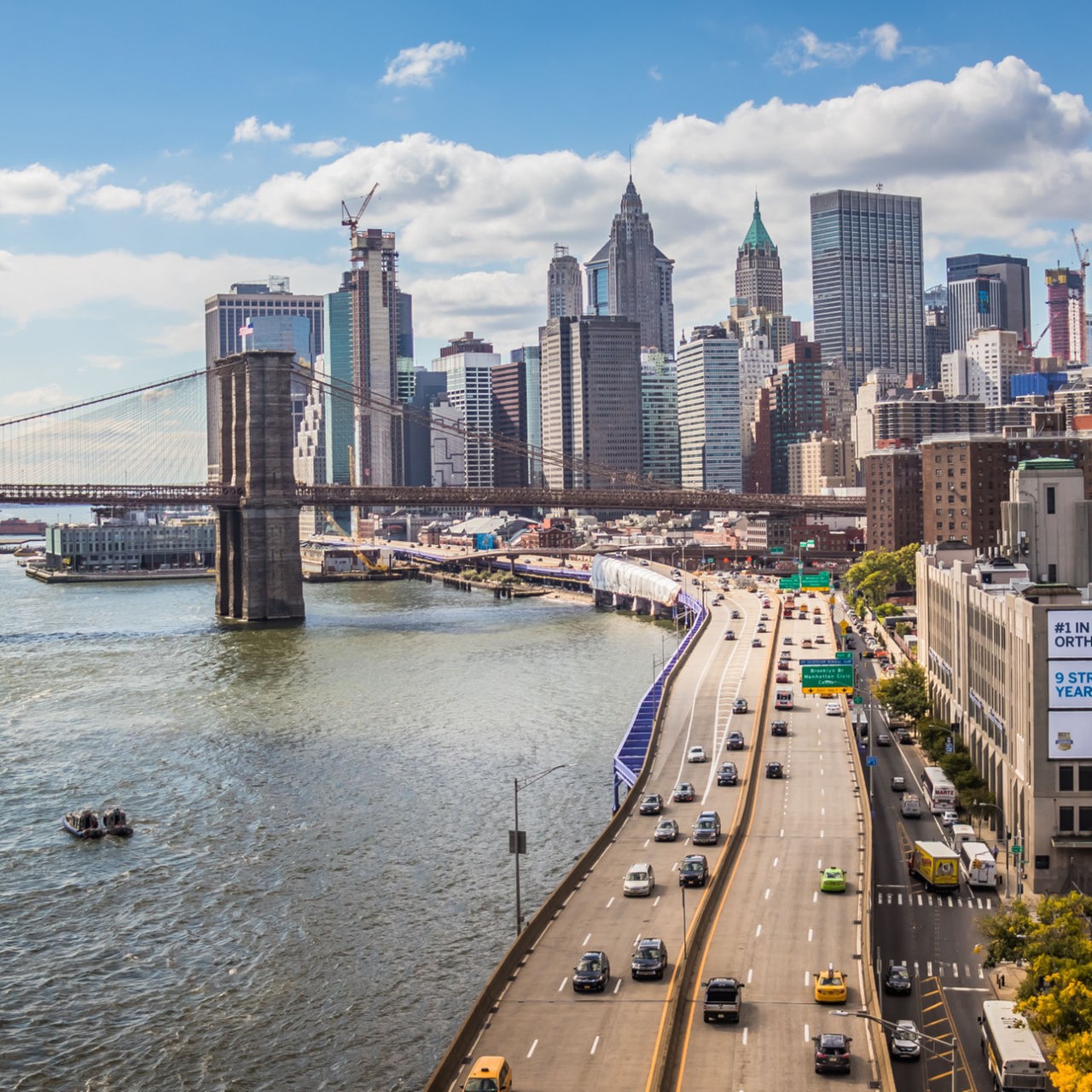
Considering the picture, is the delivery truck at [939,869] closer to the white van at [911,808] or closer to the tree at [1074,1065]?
the white van at [911,808]

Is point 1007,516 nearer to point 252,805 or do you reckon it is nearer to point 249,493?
point 252,805

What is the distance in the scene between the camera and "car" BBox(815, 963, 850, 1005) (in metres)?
33.1

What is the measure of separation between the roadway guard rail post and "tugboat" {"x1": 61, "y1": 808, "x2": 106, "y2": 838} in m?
20.0

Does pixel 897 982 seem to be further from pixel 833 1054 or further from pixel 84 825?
pixel 84 825

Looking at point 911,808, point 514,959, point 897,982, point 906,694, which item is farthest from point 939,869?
point 906,694

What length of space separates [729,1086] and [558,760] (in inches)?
1576

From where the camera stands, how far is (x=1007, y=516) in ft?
254

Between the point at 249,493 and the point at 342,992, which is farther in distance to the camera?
the point at 249,493

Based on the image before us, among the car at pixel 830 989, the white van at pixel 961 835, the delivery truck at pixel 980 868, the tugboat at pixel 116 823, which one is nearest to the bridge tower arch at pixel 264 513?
the tugboat at pixel 116 823

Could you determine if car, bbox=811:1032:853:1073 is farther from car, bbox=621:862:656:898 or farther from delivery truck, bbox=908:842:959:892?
delivery truck, bbox=908:842:959:892

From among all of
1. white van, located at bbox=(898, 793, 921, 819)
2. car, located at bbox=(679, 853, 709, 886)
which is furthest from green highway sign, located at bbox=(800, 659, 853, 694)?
car, located at bbox=(679, 853, 709, 886)

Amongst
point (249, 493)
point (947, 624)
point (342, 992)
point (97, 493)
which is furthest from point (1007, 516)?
point (97, 493)

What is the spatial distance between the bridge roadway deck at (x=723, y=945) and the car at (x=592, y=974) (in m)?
0.28

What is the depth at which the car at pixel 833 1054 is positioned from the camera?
96.5 feet
